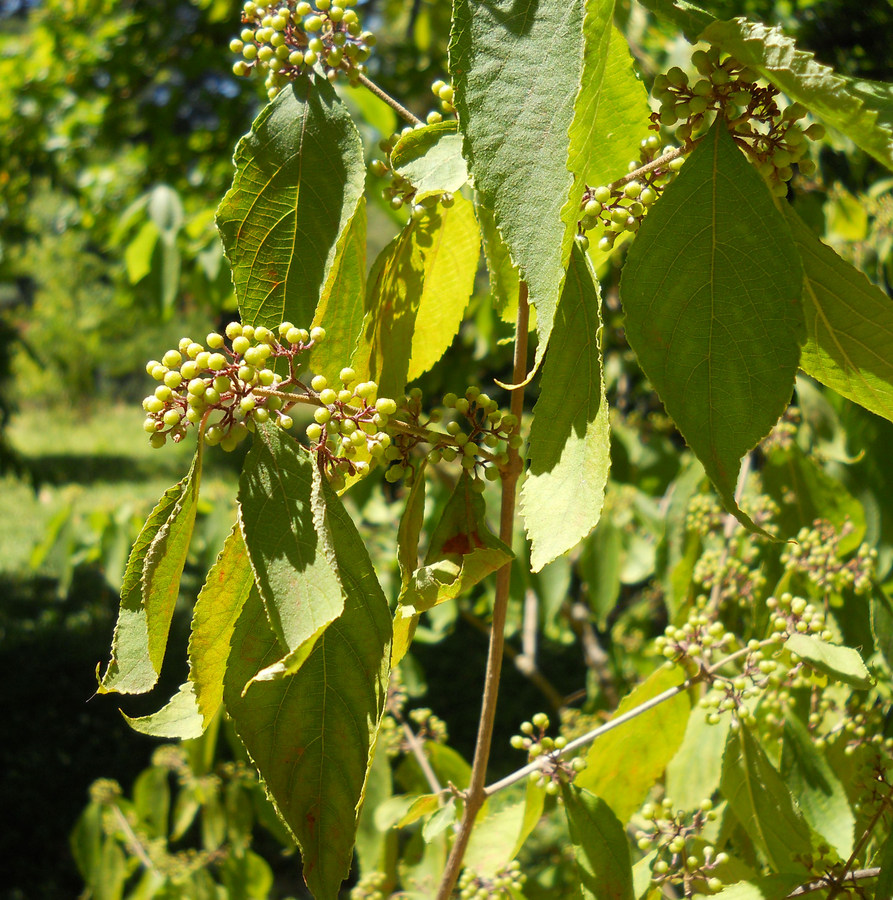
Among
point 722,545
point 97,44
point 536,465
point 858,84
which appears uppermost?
point 97,44

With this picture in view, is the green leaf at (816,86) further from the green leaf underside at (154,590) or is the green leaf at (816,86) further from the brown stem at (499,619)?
the green leaf underside at (154,590)

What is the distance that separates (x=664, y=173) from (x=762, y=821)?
868 mm

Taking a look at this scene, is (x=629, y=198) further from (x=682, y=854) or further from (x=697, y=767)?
(x=697, y=767)

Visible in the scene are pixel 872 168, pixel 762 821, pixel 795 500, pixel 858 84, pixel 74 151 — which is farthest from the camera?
pixel 74 151

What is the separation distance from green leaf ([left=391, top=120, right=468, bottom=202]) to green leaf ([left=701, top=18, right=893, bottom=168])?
0.23 meters

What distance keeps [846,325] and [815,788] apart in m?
0.90

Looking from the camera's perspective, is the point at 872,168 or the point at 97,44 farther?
the point at 97,44

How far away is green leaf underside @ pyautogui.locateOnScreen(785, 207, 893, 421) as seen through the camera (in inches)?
27.0

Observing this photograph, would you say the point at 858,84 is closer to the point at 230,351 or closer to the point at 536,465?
the point at 536,465

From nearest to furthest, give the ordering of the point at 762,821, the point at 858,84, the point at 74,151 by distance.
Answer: the point at 858,84
the point at 762,821
the point at 74,151

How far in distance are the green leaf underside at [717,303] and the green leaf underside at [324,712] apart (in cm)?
28

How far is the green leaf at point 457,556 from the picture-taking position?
0.76 meters

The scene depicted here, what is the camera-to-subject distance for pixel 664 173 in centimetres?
75

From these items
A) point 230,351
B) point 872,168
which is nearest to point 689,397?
point 230,351
